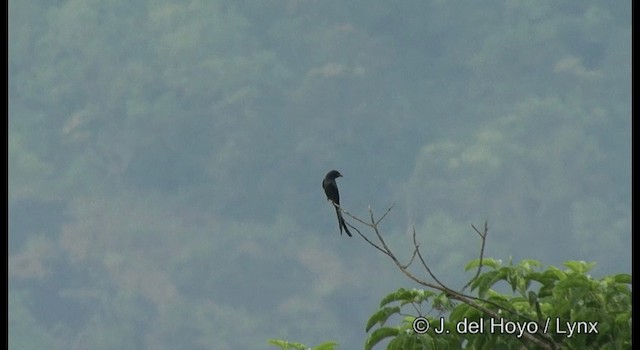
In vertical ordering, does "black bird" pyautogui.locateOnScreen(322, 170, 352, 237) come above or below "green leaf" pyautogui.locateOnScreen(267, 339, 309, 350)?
above

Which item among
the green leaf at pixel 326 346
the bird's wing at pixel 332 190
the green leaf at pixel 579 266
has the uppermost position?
the bird's wing at pixel 332 190

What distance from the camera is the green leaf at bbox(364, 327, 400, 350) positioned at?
1076 centimetres

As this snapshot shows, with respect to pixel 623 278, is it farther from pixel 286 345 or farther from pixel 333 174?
pixel 333 174

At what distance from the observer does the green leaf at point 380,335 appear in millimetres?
10758

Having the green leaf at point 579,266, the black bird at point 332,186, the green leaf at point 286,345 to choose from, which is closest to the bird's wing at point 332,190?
the black bird at point 332,186

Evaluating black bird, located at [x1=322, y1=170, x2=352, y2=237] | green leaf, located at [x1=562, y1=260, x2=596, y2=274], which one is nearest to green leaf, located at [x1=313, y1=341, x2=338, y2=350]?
green leaf, located at [x1=562, y1=260, x2=596, y2=274]

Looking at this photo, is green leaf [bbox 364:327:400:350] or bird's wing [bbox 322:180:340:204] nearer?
green leaf [bbox 364:327:400:350]

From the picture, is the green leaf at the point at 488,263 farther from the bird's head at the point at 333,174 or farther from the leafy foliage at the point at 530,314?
the bird's head at the point at 333,174

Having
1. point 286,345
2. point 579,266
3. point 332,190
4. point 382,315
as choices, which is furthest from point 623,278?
point 332,190

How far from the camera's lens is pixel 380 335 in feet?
35.5

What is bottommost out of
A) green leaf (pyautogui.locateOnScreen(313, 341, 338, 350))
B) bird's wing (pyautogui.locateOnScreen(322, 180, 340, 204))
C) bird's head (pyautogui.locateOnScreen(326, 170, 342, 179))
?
green leaf (pyautogui.locateOnScreen(313, 341, 338, 350))

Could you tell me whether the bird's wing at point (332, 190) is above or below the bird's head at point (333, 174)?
below

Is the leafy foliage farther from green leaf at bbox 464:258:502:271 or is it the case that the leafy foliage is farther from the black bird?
the black bird
